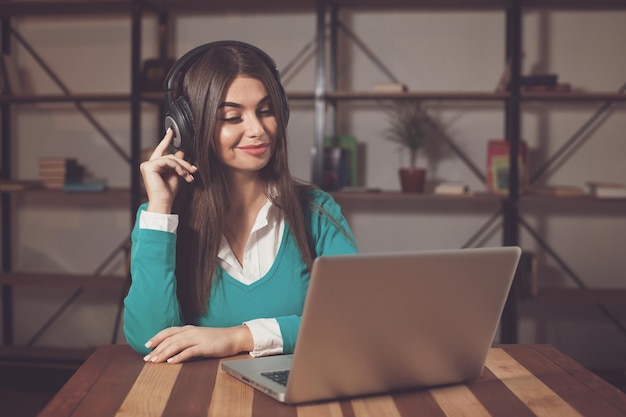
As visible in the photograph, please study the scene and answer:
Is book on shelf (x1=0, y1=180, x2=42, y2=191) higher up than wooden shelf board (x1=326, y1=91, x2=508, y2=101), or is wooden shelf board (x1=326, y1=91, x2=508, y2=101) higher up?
wooden shelf board (x1=326, y1=91, x2=508, y2=101)

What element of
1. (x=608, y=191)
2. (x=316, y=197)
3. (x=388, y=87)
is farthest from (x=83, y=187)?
(x=608, y=191)

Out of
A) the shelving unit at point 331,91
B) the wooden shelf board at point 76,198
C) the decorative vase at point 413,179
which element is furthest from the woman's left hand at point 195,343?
the wooden shelf board at point 76,198

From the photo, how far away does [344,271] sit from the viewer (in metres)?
0.94

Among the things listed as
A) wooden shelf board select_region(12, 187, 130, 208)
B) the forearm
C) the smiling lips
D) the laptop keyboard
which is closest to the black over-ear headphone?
the smiling lips

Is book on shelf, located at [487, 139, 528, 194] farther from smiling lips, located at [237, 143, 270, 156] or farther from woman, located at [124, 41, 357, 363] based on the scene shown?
smiling lips, located at [237, 143, 270, 156]

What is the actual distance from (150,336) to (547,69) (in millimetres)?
2719

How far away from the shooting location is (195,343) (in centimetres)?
125

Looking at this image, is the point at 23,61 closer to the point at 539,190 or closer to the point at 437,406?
the point at 539,190

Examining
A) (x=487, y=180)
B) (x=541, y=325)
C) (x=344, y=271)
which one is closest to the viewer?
(x=344, y=271)

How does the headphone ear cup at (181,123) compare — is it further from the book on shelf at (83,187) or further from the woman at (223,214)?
the book on shelf at (83,187)

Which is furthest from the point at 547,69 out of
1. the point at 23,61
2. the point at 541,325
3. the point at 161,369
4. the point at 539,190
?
the point at 161,369

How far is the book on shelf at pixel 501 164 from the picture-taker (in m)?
3.30

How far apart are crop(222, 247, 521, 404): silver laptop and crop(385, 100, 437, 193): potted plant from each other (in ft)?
7.51

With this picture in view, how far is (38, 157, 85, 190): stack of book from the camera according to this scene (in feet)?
11.6
